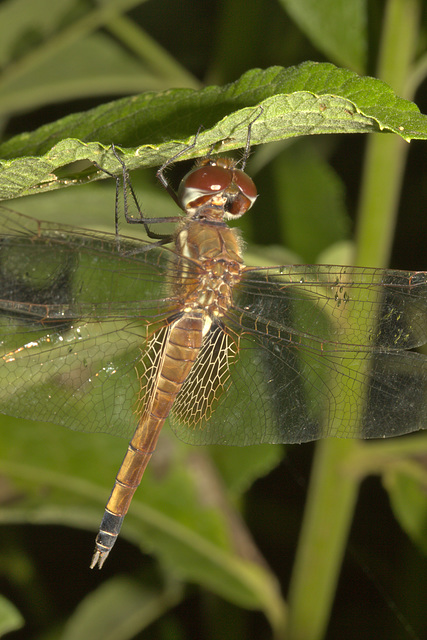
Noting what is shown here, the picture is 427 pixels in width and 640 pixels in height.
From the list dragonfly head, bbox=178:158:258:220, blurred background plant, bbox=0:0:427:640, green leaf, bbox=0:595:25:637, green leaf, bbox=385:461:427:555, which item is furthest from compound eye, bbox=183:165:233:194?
green leaf, bbox=385:461:427:555

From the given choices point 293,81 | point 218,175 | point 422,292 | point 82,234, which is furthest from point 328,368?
point 293,81

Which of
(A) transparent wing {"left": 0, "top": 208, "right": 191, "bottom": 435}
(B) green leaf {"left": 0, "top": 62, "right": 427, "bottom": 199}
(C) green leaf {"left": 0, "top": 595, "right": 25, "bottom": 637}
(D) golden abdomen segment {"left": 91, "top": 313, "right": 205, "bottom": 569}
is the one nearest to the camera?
(B) green leaf {"left": 0, "top": 62, "right": 427, "bottom": 199}

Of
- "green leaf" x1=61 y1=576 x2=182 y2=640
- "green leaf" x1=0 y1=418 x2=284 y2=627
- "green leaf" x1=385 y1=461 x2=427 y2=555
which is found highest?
"green leaf" x1=385 y1=461 x2=427 y2=555

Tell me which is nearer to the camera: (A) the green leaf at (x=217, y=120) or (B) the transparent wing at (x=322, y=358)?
(A) the green leaf at (x=217, y=120)

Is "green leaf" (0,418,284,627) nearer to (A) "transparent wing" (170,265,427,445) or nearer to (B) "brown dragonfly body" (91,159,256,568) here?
(B) "brown dragonfly body" (91,159,256,568)

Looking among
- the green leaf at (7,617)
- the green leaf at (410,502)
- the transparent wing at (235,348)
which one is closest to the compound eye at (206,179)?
the transparent wing at (235,348)

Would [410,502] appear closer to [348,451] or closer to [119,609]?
[348,451]

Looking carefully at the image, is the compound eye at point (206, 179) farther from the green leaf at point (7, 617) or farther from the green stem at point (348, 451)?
the green leaf at point (7, 617)
